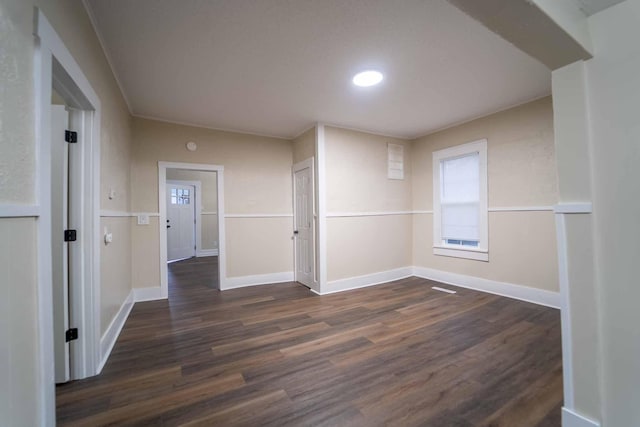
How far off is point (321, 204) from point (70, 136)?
2678mm

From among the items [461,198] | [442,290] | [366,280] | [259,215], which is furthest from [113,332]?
[461,198]

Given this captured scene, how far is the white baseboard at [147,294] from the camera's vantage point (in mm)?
3535

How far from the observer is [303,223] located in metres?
4.27

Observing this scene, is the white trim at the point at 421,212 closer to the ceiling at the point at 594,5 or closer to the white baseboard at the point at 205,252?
the ceiling at the point at 594,5

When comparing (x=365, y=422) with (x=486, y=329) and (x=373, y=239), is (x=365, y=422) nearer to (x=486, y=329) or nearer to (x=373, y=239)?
(x=486, y=329)

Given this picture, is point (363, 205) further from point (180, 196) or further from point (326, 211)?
point (180, 196)

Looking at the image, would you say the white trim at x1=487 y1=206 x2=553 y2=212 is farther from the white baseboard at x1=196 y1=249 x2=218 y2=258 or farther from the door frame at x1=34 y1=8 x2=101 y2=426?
the white baseboard at x1=196 y1=249 x2=218 y2=258

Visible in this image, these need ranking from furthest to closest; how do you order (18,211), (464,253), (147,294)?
(464,253) < (147,294) < (18,211)

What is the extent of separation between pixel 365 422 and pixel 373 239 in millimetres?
3024

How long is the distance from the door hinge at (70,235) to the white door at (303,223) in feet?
8.87

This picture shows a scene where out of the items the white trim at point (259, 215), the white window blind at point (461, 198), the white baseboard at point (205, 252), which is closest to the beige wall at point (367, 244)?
the white window blind at point (461, 198)

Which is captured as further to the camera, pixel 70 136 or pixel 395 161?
pixel 395 161

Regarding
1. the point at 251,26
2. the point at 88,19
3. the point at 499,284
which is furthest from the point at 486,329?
the point at 88,19

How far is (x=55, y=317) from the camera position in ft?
5.78
